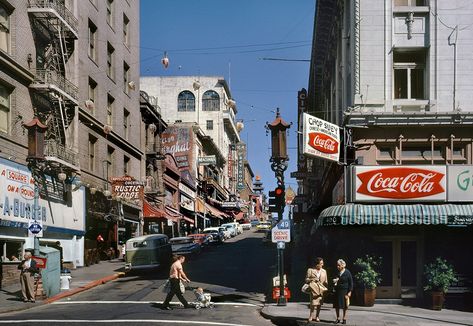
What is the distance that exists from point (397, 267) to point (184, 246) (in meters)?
20.5

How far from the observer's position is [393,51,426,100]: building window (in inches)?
896

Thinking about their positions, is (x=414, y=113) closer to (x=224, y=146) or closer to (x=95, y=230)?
(x=95, y=230)

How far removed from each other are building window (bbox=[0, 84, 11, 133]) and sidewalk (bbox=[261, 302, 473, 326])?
1430 centimetres

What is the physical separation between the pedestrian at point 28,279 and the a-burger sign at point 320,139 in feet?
33.5

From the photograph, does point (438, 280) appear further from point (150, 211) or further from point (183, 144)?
point (183, 144)

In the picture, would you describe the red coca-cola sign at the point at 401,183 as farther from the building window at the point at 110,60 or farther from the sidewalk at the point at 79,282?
the building window at the point at 110,60

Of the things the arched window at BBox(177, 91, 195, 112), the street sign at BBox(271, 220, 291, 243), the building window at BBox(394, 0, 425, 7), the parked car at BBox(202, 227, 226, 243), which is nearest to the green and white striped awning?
the street sign at BBox(271, 220, 291, 243)

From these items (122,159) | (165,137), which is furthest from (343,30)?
(165,137)

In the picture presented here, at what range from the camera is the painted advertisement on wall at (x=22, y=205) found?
26.2 m

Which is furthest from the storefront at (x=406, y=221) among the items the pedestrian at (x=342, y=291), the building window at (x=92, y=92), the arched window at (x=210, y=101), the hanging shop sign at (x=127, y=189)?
the arched window at (x=210, y=101)

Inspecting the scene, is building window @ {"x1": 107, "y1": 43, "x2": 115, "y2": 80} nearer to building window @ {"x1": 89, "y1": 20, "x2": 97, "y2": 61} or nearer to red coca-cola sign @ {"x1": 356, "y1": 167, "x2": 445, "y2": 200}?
building window @ {"x1": 89, "y1": 20, "x2": 97, "y2": 61}

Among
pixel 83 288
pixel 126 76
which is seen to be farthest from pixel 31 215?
pixel 126 76

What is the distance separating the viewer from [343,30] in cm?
2678

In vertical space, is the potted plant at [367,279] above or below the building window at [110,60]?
below
